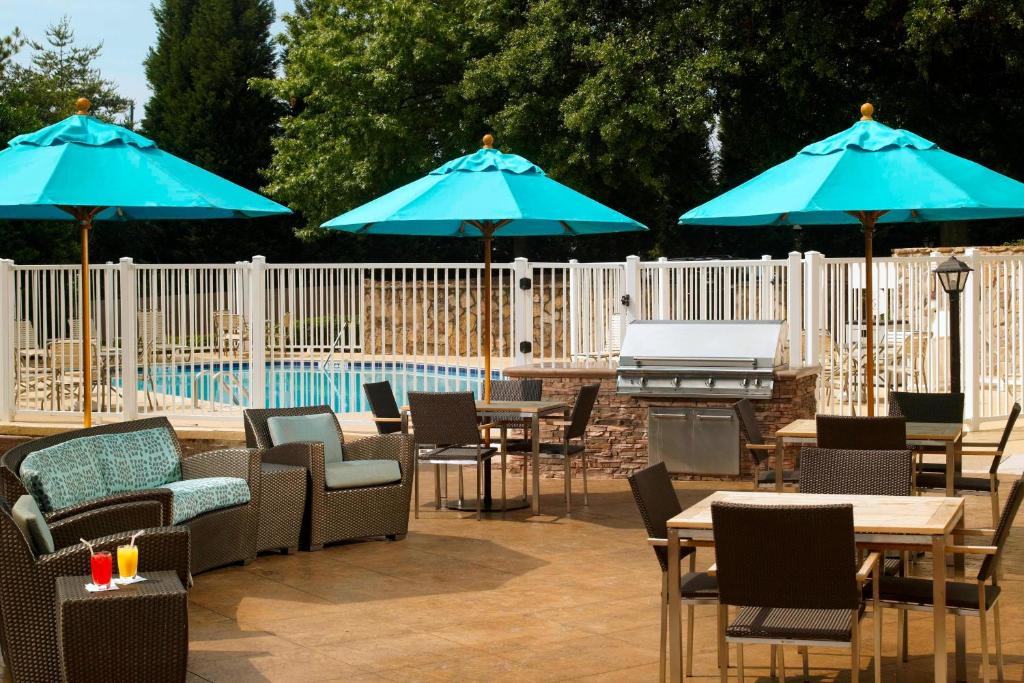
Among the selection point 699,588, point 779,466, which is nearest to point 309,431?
point 779,466

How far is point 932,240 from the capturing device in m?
26.6

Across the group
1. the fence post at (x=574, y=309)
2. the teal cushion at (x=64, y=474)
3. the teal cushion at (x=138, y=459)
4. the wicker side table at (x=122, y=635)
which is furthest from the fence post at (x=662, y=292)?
the wicker side table at (x=122, y=635)

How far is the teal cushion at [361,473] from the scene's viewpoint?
→ 8.55 metres

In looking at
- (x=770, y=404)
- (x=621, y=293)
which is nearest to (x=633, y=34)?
(x=621, y=293)

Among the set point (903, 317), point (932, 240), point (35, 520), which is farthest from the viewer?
Answer: point (932, 240)

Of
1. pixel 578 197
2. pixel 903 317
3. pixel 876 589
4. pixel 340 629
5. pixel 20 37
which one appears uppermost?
pixel 20 37

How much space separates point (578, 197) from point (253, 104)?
22.6 m

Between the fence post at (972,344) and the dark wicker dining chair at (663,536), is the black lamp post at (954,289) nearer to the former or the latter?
the fence post at (972,344)

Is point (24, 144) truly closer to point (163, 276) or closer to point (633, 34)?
point (163, 276)

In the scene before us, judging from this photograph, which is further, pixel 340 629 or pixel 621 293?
pixel 621 293

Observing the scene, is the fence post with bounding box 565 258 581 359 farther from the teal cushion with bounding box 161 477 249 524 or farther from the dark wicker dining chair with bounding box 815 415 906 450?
the teal cushion with bounding box 161 477 249 524

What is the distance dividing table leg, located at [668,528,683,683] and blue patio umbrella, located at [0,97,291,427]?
169 inches

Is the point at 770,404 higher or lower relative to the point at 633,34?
lower

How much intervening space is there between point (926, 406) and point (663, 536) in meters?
4.12
